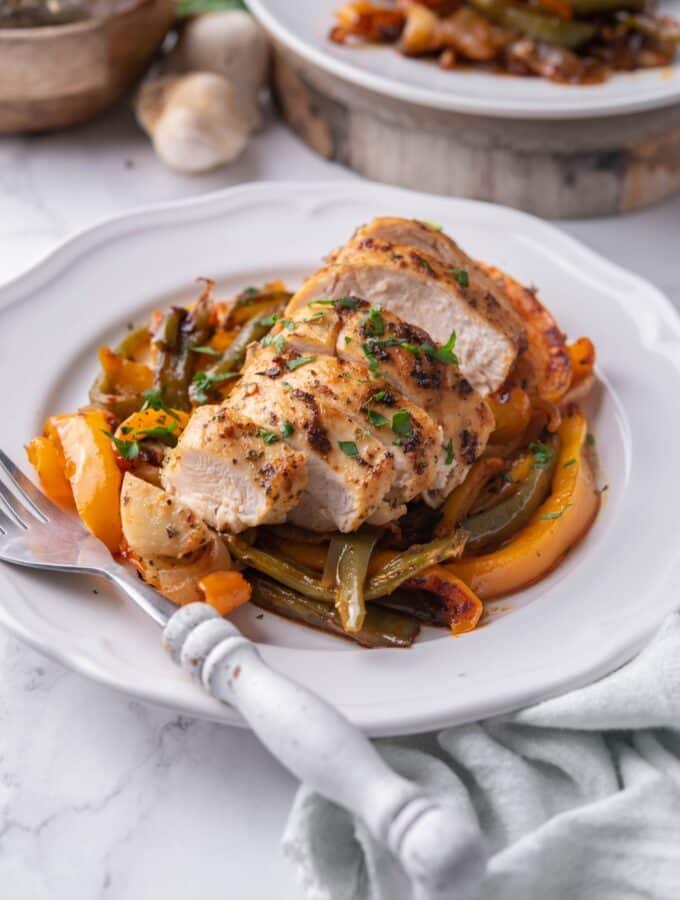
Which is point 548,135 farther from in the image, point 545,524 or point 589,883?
point 589,883

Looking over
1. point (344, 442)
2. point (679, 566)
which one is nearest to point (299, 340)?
point (344, 442)

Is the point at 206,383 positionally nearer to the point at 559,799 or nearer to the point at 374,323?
the point at 374,323

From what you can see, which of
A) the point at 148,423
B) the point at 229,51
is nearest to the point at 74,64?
the point at 229,51

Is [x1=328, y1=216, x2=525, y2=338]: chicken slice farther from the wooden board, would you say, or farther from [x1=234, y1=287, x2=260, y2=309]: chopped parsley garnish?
the wooden board

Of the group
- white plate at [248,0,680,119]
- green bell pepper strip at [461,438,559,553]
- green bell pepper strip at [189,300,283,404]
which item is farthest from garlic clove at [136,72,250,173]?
green bell pepper strip at [461,438,559,553]

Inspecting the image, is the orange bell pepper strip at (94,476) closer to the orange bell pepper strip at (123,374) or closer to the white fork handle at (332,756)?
the orange bell pepper strip at (123,374)

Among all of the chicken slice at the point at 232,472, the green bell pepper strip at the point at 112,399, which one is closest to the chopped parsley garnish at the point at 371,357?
the chicken slice at the point at 232,472
